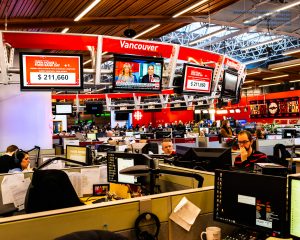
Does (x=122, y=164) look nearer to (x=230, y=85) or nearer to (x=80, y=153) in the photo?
(x=80, y=153)

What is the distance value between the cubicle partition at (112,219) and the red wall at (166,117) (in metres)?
31.0

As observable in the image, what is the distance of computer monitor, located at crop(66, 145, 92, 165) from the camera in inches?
214

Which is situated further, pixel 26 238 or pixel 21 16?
pixel 21 16

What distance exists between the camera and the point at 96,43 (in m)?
6.87

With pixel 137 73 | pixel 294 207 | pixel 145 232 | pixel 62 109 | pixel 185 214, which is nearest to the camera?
pixel 294 207

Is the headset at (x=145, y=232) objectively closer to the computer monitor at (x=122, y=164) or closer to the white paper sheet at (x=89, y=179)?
the computer monitor at (x=122, y=164)

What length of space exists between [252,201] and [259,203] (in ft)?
0.19

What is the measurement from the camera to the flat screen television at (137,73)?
22.0 ft

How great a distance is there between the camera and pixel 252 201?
2377mm

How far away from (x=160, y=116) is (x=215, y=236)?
110ft

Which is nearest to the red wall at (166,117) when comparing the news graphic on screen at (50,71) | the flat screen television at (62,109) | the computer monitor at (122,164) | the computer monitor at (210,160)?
the flat screen television at (62,109)

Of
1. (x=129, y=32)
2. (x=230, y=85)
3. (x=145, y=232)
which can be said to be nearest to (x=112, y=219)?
(x=145, y=232)

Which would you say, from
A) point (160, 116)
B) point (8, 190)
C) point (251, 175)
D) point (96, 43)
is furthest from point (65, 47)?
point (160, 116)

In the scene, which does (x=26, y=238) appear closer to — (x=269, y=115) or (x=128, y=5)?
(x=128, y=5)
